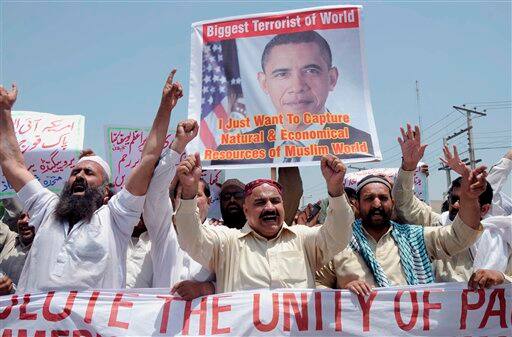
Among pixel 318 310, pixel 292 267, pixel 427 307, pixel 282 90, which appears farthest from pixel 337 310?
pixel 282 90

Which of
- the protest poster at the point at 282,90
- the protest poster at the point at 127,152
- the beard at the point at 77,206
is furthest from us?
the protest poster at the point at 127,152

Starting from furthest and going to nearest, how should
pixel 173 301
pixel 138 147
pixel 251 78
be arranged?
pixel 138 147
pixel 251 78
pixel 173 301

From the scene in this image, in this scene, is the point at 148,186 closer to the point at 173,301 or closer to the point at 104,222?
the point at 104,222

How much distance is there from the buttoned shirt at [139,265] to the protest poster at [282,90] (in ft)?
3.46

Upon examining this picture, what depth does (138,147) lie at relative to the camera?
5.74 meters

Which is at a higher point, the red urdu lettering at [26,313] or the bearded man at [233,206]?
the bearded man at [233,206]

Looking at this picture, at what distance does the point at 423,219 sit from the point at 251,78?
199cm

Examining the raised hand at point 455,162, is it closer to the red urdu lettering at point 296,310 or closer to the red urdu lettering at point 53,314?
the red urdu lettering at point 296,310

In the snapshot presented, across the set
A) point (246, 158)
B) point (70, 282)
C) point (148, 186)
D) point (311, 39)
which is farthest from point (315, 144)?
point (70, 282)

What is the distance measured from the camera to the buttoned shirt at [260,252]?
3.32m

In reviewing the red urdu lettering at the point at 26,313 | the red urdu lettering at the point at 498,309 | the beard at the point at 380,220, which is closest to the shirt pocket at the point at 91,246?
the red urdu lettering at the point at 26,313

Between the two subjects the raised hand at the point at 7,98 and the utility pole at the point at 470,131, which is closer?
the raised hand at the point at 7,98

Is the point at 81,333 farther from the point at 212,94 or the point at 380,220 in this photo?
the point at 212,94

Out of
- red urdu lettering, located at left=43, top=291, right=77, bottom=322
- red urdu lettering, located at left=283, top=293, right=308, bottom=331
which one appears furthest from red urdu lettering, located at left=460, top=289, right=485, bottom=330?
red urdu lettering, located at left=43, top=291, right=77, bottom=322
